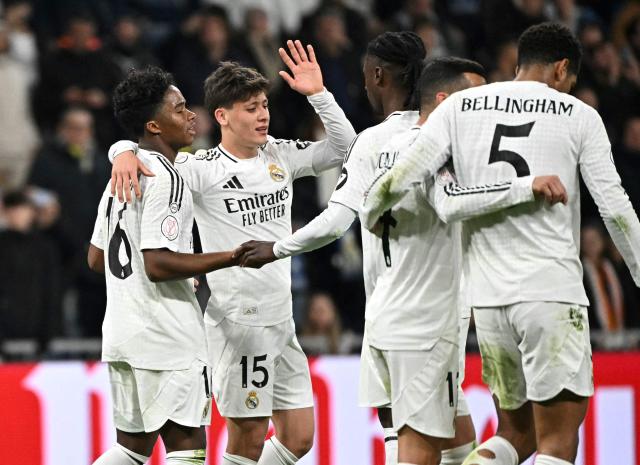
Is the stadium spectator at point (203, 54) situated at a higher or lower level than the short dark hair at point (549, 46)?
higher

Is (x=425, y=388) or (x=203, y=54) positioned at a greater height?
(x=203, y=54)

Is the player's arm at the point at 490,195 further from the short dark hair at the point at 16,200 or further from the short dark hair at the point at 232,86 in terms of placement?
the short dark hair at the point at 16,200

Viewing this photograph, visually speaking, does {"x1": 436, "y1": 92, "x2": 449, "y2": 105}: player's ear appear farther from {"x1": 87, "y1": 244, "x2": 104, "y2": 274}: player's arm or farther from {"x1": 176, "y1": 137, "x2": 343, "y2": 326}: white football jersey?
{"x1": 87, "y1": 244, "x2": 104, "y2": 274}: player's arm

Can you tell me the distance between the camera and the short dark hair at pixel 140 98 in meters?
5.61

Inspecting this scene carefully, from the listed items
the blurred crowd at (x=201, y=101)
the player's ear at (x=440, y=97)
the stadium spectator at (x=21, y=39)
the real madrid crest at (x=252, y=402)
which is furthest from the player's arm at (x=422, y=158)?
the stadium spectator at (x=21, y=39)

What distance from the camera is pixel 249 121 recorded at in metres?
5.93

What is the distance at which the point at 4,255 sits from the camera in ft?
31.0

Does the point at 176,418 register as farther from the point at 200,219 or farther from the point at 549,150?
the point at 549,150

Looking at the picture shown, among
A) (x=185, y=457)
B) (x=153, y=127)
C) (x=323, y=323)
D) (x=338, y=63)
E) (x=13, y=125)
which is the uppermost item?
(x=338, y=63)

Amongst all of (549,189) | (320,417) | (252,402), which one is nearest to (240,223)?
(252,402)

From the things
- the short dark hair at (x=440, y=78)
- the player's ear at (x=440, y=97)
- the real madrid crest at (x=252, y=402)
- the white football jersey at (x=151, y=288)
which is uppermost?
the short dark hair at (x=440, y=78)

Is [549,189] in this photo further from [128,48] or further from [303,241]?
[128,48]

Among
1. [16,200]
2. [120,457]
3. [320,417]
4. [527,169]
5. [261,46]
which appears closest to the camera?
[527,169]

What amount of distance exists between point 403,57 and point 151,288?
158 centimetres
